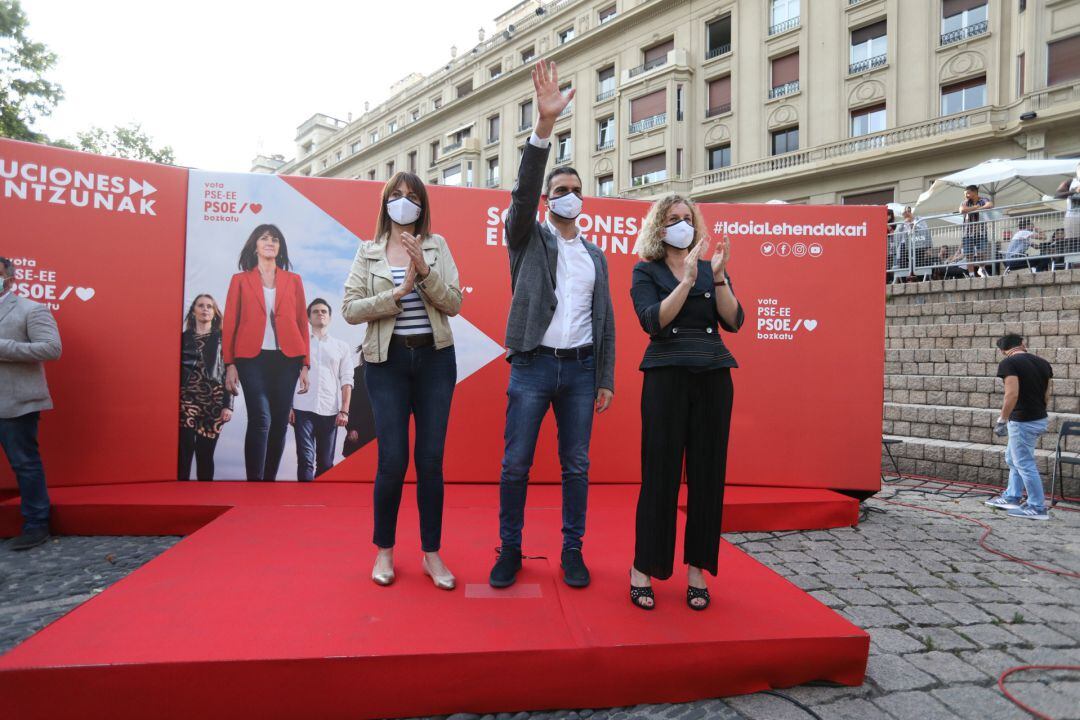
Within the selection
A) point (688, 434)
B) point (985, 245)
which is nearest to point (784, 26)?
point (985, 245)

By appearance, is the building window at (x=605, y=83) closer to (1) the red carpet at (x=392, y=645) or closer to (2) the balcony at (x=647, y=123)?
(2) the balcony at (x=647, y=123)

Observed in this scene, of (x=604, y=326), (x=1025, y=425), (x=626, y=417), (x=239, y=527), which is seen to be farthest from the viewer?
(x=1025, y=425)

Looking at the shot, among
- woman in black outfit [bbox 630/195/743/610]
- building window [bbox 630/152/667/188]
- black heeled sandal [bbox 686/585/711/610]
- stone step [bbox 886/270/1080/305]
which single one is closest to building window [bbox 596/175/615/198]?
building window [bbox 630/152/667/188]

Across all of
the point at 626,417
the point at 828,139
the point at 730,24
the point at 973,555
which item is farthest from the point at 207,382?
the point at 730,24

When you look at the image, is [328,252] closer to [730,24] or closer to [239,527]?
[239,527]

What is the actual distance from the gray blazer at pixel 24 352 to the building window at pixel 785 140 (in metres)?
23.3

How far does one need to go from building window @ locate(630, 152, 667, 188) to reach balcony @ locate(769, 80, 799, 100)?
4.62 metres

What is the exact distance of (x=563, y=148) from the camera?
1170 inches

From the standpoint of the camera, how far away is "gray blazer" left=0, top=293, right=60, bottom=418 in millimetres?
3666

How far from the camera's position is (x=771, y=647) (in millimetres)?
2223

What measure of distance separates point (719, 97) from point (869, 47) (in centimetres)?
556

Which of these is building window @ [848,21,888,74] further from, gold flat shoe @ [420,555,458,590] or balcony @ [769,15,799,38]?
gold flat shoe @ [420,555,458,590]

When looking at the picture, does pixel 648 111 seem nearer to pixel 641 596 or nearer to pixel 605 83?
pixel 605 83

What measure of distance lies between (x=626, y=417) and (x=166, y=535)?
135 inches
